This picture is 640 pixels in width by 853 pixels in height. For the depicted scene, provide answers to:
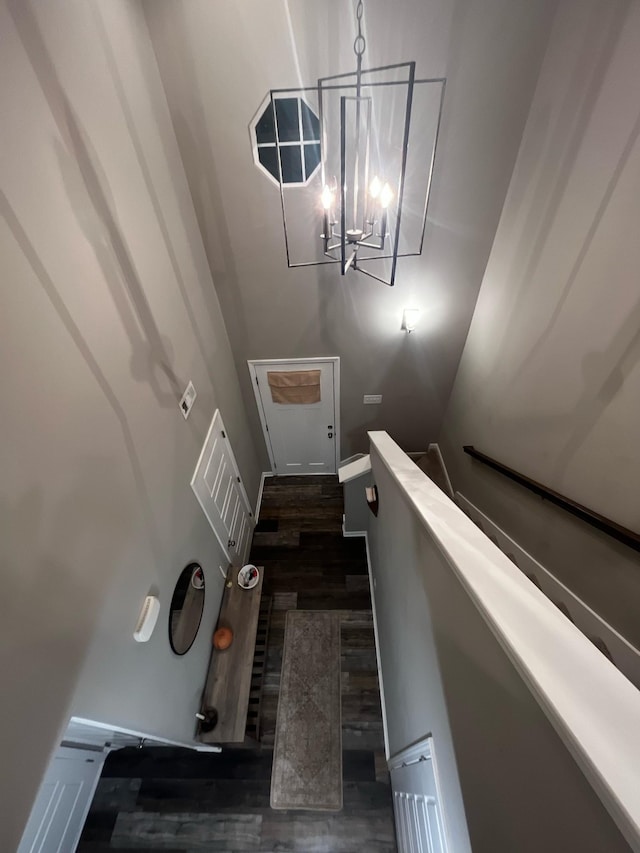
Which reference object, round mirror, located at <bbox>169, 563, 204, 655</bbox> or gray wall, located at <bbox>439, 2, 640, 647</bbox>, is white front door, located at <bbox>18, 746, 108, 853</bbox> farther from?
gray wall, located at <bbox>439, 2, 640, 647</bbox>

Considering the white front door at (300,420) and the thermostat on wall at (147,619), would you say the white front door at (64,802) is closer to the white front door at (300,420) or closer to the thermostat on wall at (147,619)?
the thermostat on wall at (147,619)

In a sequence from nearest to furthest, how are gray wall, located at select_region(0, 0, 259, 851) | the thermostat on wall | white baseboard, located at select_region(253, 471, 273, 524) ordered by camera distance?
gray wall, located at select_region(0, 0, 259, 851)
the thermostat on wall
white baseboard, located at select_region(253, 471, 273, 524)

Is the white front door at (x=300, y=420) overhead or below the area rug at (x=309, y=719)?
overhead

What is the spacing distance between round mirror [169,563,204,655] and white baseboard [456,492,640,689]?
2.12 meters

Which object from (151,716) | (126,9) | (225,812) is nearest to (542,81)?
(126,9)

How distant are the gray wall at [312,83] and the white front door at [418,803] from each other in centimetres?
284

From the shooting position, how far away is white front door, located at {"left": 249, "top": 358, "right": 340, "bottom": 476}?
3.31 meters

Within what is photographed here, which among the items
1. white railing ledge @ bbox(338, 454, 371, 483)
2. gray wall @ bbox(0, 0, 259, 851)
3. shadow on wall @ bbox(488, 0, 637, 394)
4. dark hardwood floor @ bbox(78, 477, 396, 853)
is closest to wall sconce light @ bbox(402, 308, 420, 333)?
shadow on wall @ bbox(488, 0, 637, 394)

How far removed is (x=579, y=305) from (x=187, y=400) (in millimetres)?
2381

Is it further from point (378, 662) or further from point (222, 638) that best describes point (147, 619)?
point (378, 662)

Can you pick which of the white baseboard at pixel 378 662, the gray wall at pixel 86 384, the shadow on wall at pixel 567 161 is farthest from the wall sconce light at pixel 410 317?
the white baseboard at pixel 378 662

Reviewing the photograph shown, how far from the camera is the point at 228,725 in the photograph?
2.17 metres

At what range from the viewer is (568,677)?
0.61 meters

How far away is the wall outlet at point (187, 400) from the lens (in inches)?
83.3
